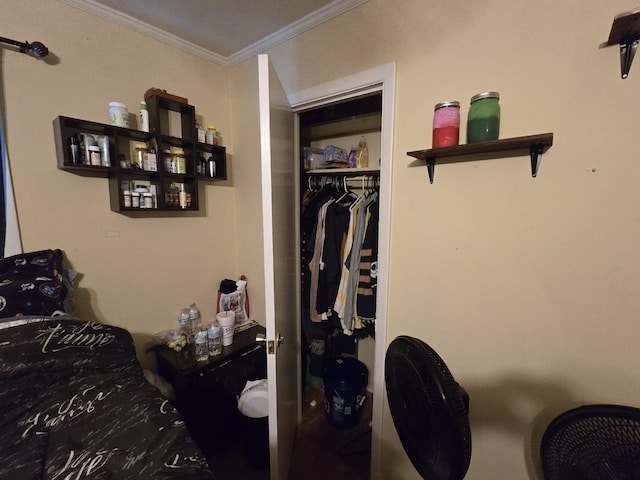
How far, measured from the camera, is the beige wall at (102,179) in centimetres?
114

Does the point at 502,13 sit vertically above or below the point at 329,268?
above

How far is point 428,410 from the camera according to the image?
2.22 ft

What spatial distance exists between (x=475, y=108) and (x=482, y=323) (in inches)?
31.3

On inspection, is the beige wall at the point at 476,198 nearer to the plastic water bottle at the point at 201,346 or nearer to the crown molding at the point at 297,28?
the crown molding at the point at 297,28

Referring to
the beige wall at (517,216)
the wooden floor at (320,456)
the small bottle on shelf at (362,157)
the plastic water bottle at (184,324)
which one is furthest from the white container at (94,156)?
the wooden floor at (320,456)

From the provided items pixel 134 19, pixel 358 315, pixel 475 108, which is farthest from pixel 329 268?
pixel 134 19

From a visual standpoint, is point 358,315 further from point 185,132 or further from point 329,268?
point 185,132

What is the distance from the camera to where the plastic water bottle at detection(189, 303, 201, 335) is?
5.62 ft

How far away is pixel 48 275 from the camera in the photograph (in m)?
1.15

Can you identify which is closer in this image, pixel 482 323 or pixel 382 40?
pixel 482 323

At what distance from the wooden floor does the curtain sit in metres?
1.48

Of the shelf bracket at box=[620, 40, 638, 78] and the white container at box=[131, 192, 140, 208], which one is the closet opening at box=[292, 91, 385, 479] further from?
the shelf bracket at box=[620, 40, 638, 78]

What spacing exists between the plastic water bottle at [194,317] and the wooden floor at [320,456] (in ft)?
2.45

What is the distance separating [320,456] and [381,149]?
181 centimetres
